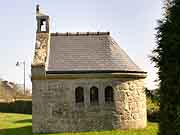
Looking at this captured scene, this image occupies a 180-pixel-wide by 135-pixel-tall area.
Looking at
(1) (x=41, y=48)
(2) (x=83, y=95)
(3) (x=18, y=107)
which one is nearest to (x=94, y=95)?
(2) (x=83, y=95)

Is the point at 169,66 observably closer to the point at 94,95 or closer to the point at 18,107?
the point at 94,95

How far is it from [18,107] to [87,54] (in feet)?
78.1

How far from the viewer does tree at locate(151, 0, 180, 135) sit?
9195 millimetres

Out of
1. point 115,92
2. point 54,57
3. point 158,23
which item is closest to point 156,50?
point 158,23

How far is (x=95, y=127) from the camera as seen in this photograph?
77.2 ft

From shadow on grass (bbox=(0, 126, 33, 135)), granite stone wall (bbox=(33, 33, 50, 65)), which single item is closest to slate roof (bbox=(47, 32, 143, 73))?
granite stone wall (bbox=(33, 33, 50, 65))

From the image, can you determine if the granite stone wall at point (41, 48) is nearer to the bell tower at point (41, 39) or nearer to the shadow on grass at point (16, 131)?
the bell tower at point (41, 39)

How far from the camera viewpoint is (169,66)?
31.0ft

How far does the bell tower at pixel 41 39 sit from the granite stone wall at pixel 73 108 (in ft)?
5.17

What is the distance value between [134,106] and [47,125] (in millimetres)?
6113

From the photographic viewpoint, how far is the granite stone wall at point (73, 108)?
23391 millimetres

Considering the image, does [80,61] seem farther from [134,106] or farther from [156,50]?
[156,50]

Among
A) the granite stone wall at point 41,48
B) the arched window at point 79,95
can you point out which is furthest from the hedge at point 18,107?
the arched window at point 79,95

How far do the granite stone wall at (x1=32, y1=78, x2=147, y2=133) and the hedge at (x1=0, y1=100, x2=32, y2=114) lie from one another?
21.9 m
